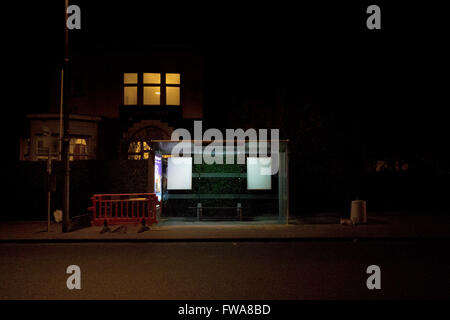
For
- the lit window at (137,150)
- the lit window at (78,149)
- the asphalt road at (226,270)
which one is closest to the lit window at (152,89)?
the lit window at (137,150)

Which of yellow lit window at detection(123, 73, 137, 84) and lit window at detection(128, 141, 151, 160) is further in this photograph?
yellow lit window at detection(123, 73, 137, 84)

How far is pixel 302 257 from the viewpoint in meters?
8.98

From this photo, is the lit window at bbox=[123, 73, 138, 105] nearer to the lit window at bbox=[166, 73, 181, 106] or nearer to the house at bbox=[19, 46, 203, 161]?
the house at bbox=[19, 46, 203, 161]

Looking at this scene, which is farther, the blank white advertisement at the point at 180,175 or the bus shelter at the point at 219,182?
the blank white advertisement at the point at 180,175

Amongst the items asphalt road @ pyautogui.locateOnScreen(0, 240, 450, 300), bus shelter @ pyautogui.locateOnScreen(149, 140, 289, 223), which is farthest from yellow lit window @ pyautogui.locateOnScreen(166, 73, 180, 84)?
asphalt road @ pyautogui.locateOnScreen(0, 240, 450, 300)

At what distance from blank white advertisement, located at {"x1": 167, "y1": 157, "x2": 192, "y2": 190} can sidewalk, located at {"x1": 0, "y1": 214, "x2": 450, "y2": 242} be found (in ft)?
5.64

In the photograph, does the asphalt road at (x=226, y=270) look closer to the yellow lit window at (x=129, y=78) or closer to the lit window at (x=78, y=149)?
the lit window at (x=78, y=149)

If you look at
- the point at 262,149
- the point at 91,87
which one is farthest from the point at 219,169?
the point at 91,87

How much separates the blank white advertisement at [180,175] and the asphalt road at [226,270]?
5187mm

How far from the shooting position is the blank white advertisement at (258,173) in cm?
1619

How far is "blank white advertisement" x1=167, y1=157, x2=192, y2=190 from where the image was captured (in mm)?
16172

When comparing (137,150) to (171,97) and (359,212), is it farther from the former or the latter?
(359,212)

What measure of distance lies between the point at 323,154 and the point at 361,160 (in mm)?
2442

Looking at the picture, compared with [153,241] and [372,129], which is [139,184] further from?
[372,129]
